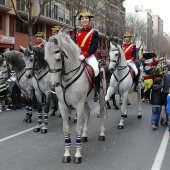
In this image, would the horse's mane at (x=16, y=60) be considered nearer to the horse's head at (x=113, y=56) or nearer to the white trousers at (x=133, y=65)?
the horse's head at (x=113, y=56)

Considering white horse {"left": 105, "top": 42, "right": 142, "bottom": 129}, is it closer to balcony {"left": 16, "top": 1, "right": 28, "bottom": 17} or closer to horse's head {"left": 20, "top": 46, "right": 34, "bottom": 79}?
horse's head {"left": 20, "top": 46, "right": 34, "bottom": 79}

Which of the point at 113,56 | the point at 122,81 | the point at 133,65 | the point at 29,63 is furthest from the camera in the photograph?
the point at 133,65

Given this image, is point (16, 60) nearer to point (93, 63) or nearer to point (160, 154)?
point (93, 63)

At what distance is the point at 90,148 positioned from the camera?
645 cm

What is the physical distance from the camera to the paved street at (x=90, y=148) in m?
5.35

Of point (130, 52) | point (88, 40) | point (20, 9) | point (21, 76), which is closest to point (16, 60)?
point (21, 76)

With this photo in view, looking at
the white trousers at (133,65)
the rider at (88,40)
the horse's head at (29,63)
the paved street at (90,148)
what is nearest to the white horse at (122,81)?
the white trousers at (133,65)

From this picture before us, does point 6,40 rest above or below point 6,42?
above

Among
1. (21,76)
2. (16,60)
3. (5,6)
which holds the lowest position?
(21,76)

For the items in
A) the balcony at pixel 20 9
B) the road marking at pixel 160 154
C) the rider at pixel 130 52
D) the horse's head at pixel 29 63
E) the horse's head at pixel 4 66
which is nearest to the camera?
the road marking at pixel 160 154

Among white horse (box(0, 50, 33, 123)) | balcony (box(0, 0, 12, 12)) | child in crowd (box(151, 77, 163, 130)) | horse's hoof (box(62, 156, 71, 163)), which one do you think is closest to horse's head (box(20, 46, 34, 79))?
white horse (box(0, 50, 33, 123))

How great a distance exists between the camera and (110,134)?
778 cm

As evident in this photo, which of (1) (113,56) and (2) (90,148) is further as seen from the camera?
(1) (113,56)

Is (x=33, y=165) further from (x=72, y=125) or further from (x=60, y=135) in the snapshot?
(x=72, y=125)
